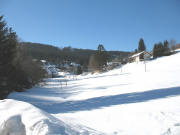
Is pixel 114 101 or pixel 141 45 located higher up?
pixel 141 45

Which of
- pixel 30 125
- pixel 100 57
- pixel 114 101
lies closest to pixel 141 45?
pixel 100 57

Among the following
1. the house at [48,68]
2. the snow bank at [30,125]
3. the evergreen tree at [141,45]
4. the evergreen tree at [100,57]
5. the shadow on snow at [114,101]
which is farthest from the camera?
the evergreen tree at [141,45]

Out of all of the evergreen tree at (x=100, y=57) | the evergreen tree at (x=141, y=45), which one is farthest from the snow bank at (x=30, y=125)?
the evergreen tree at (x=141, y=45)

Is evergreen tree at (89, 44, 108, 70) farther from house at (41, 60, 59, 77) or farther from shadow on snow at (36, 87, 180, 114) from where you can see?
shadow on snow at (36, 87, 180, 114)

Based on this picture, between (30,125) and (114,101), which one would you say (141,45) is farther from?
(30,125)

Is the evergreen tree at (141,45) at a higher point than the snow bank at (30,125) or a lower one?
higher

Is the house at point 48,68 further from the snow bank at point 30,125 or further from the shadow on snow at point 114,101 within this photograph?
the snow bank at point 30,125

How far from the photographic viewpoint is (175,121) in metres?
3.49

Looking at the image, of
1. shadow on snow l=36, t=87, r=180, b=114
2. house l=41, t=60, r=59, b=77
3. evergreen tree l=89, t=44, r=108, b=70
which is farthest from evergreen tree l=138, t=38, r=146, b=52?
shadow on snow l=36, t=87, r=180, b=114

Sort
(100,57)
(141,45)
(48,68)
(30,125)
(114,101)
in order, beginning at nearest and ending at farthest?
(30,125)
(114,101)
(100,57)
(48,68)
(141,45)

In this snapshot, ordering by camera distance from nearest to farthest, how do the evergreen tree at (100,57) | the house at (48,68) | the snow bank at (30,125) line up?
1. the snow bank at (30,125)
2. the house at (48,68)
3. the evergreen tree at (100,57)

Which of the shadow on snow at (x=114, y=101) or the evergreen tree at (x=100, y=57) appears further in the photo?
the evergreen tree at (x=100, y=57)

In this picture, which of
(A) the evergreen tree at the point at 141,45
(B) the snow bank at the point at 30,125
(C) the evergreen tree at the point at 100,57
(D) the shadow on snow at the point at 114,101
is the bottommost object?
(D) the shadow on snow at the point at 114,101

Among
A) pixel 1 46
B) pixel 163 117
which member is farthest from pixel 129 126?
pixel 1 46
